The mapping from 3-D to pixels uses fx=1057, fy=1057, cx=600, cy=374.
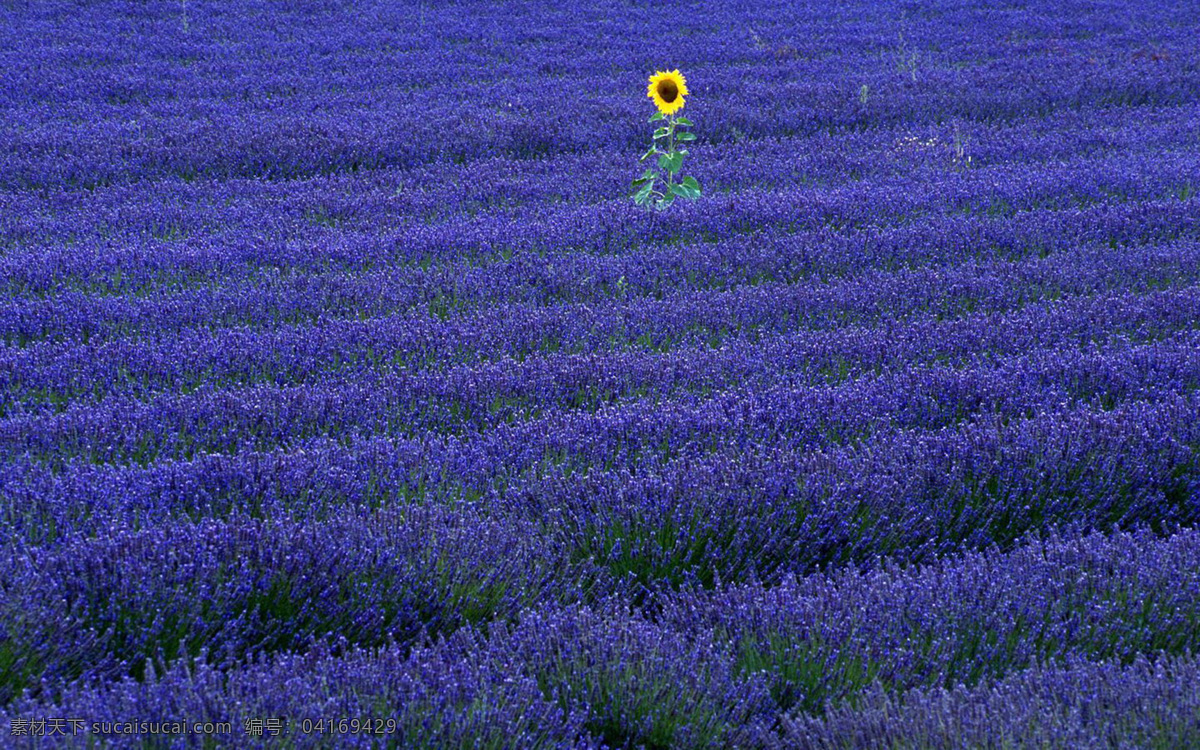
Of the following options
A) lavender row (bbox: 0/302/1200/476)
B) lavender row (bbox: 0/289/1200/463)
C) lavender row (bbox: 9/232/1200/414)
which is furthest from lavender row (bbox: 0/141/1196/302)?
lavender row (bbox: 0/302/1200/476)

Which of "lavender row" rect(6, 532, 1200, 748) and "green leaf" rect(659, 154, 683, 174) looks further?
"green leaf" rect(659, 154, 683, 174)

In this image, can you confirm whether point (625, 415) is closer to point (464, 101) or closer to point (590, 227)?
point (590, 227)

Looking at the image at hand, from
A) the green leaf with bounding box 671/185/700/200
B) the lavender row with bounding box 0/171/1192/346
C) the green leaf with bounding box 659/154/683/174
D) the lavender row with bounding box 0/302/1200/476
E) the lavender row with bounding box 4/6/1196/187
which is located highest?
the lavender row with bounding box 4/6/1196/187

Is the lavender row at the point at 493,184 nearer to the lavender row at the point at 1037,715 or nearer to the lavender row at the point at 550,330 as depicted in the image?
the lavender row at the point at 550,330

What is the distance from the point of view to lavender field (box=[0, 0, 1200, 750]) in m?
1.86

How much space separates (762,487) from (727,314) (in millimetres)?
1572

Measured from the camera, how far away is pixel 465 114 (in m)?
8.08

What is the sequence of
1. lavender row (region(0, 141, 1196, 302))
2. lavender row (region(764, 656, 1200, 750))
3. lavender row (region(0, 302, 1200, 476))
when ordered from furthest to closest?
lavender row (region(0, 141, 1196, 302)), lavender row (region(0, 302, 1200, 476)), lavender row (region(764, 656, 1200, 750))

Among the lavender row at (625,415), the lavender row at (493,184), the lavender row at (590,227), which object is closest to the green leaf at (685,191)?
the lavender row at (590,227)

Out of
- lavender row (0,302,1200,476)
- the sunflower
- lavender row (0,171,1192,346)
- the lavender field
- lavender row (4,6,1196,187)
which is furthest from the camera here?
lavender row (4,6,1196,187)

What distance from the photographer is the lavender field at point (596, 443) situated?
6.09 ft

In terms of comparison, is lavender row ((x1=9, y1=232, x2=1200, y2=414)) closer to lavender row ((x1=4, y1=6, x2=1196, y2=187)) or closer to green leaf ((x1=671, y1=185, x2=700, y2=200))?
green leaf ((x1=671, y1=185, x2=700, y2=200))

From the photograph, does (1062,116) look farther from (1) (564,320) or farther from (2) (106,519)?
(2) (106,519)

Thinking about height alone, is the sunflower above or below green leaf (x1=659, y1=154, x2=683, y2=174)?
above
